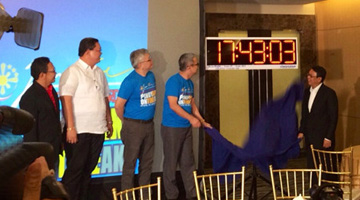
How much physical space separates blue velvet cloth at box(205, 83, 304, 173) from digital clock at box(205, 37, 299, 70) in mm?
462

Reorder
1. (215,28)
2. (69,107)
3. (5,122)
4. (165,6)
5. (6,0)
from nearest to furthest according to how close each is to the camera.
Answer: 1. (5,122)
2. (69,107)
3. (6,0)
4. (165,6)
5. (215,28)

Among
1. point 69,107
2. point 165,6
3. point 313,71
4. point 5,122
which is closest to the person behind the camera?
point 5,122

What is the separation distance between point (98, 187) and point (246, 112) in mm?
2838

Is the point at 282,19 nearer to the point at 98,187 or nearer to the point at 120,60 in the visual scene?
the point at 120,60

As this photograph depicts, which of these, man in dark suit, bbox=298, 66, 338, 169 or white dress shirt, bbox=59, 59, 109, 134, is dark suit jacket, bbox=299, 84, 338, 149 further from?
white dress shirt, bbox=59, 59, 109, 134

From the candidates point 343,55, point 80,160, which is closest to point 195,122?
point 80,160

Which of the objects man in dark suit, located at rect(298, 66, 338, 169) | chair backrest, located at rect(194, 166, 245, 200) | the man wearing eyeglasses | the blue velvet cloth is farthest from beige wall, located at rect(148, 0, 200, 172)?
man in dark suit, located at rect(298, 66, 338, 169)

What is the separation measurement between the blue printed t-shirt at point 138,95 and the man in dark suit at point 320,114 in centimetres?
151

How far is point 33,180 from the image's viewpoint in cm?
52

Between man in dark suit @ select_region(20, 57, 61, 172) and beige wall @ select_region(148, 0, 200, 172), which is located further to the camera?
beige wall @ select_region(148, 0, 200, 172)

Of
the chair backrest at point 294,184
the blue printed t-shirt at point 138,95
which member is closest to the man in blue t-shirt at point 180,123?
the blue printed t-shirt at point 138,95

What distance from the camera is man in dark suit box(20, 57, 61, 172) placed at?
11.1 ft

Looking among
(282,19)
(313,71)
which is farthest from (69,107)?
(282,19)

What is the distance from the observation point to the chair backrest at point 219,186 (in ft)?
8.83
